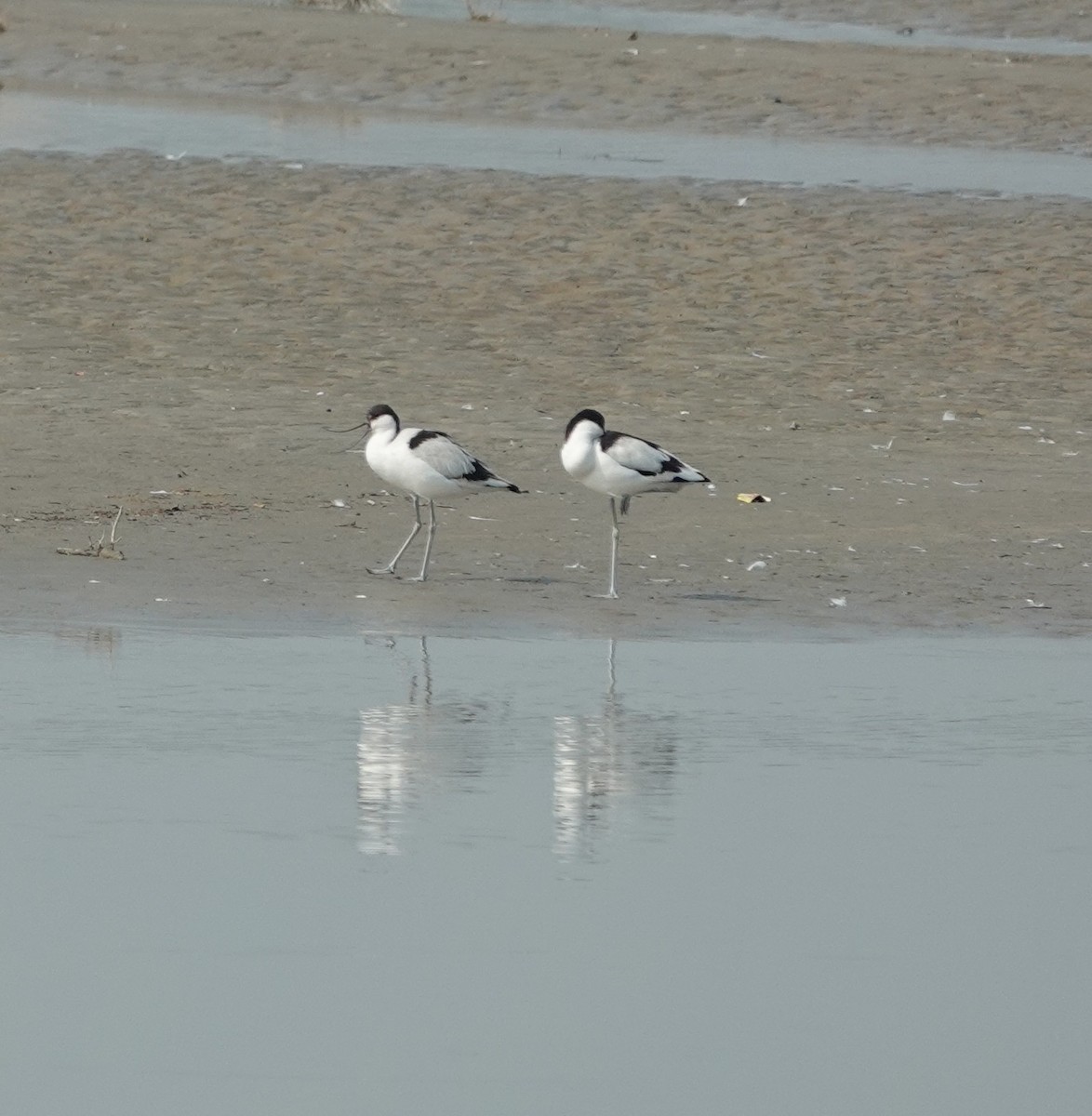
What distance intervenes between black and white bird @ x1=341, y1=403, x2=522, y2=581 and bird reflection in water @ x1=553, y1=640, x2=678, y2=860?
2535 mm

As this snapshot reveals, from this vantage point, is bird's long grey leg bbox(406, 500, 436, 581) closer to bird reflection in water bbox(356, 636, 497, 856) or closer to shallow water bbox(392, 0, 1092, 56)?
bird reflection in water bbox(356, 636, 497, 856)

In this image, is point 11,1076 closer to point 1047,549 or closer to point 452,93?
point 1047,549

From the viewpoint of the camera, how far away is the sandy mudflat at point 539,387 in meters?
11.4

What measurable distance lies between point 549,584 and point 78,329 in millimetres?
5416

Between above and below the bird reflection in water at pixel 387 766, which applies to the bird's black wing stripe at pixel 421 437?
above

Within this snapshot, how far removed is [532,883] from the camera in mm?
6840

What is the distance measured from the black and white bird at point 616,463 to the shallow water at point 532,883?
1658 millimetres

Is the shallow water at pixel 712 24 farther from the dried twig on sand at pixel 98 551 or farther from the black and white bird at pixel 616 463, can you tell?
the dried twig on sand at pixel 98 551

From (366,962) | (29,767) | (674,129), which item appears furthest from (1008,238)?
(366,962)

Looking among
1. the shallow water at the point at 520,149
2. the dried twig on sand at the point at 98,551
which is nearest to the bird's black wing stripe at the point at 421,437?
the dried twig on sand at the point at 98,551

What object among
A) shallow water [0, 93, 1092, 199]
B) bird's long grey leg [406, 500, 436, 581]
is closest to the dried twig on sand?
bird's long grey leg [406, 500, 436, 581]

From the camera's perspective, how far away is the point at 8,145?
2098 centimetres

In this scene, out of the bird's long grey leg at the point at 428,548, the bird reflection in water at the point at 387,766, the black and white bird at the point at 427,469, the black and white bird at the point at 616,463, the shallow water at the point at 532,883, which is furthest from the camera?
the black and white bird at the point at 427,469

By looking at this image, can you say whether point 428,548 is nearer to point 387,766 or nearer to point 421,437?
point 421,437
